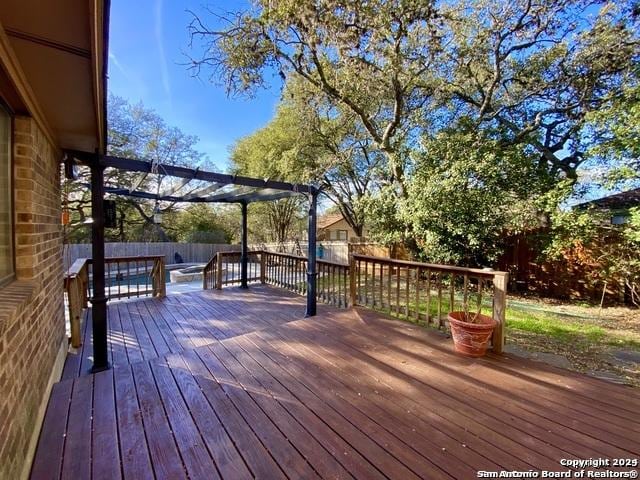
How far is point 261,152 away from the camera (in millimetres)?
12328

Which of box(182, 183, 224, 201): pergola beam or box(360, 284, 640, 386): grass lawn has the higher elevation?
box(182, 183, 224, 201): pergola beam

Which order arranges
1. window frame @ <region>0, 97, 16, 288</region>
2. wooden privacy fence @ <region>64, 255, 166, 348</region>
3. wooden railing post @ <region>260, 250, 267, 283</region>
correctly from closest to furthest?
window frame @ <region>0, 97, 16, 288</region>, wooden privacy fence @ <region>64, 255, 166, 348</region>, wooden railing post @ <region>260, 250, 267, 283</region>

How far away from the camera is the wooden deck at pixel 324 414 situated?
1.59m

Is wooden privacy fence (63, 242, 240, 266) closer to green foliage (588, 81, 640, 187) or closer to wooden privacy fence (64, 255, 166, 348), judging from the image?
wooden privacy fence (64, 255, 166, 348)

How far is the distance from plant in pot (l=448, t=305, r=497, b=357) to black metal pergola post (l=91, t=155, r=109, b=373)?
11.7ft

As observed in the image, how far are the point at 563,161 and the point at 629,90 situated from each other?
286cm

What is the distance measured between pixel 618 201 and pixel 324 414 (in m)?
8.17

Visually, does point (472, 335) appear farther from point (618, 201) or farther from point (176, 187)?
point (618, 201)

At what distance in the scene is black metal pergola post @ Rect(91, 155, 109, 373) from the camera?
9.28ft

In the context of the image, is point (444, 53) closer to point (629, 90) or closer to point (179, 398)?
point (629, 90)

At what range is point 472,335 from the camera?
289cm

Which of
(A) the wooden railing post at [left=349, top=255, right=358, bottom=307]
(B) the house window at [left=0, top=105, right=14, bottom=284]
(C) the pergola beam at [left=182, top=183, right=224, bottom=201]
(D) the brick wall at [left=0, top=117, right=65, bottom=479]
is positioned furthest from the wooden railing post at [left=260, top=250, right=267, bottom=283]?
(B) the house window at [left=0, top=105, right=14, bottom=284]

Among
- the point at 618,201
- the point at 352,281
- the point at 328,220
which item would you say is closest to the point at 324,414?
the point at 352,281

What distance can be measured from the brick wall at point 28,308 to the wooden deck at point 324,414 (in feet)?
0.86
